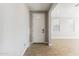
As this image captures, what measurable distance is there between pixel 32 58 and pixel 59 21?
376 centimetres

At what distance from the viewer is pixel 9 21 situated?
2.56 metres

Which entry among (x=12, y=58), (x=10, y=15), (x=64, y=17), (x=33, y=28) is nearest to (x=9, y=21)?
(x=10, y=15)

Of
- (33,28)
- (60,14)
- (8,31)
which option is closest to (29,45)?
(33,28)

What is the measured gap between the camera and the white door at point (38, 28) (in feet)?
14.1

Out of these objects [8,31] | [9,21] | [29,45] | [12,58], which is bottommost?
[29,45]

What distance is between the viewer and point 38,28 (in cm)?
455

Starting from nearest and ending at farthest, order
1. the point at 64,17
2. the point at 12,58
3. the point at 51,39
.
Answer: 1. the point at 12,58
2. the point at 64,17
3. the point at 51,39

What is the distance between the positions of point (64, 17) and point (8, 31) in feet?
8.11

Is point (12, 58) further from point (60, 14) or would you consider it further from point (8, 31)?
point (60, 14)

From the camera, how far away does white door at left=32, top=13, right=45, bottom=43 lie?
431 cm

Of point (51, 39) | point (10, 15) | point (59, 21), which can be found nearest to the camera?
point (10, 15)

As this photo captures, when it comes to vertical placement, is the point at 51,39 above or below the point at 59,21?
below

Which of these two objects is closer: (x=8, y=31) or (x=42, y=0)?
(x=42, y=0)

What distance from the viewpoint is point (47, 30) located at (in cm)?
506
